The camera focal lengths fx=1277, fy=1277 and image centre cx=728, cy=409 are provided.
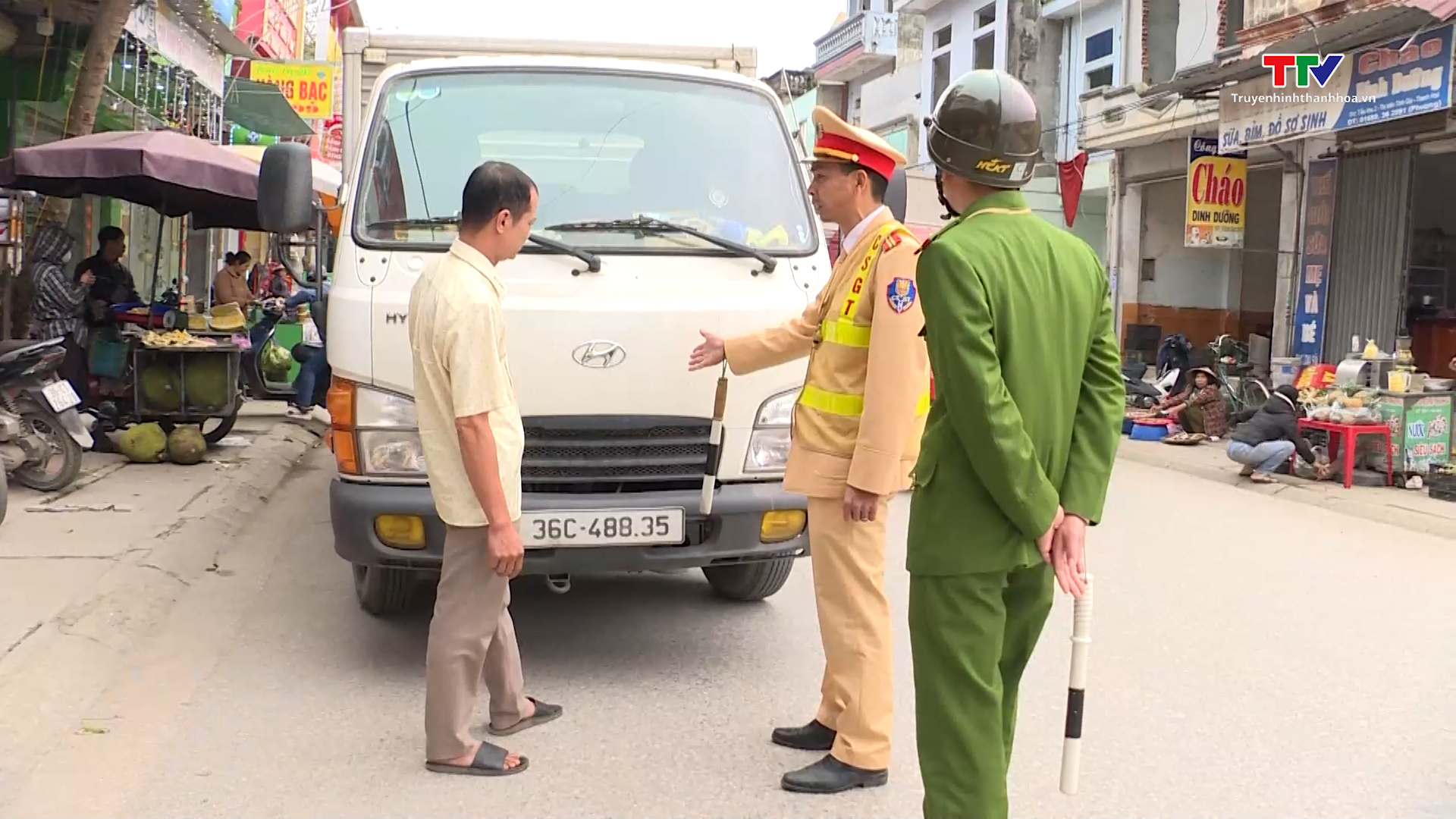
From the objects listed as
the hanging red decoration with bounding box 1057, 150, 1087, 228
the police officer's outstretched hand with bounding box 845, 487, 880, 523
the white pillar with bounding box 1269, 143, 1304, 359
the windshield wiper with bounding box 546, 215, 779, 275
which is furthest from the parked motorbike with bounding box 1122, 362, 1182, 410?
the police officer's outstretched hand with bounding box 845, 487, 880, 523

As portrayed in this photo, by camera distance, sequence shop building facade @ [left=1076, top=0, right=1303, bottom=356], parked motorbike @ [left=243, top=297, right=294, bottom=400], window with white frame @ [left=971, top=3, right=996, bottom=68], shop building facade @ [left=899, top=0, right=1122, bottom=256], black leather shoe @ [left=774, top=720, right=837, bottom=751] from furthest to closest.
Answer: window with white frame @ [left=971, top=3, right=996, bottom=68]
shop building facade @ [left=899, top=0, right=1122, bottom=256]
shop building facade @ [left=1076, top=0, right=1303, bottom=356]
parked motorbike @ [left=243, top=297, right=294, bottom=400]
black leather shoe @ [left=774, top=720, right=837, bottom=751]

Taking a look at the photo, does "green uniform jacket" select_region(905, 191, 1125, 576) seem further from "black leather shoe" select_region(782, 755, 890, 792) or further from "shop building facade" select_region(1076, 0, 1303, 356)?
"shop building facade" select_region(1076, 0, 1303, 356)

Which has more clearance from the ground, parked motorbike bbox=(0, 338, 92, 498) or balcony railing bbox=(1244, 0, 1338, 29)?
balcony railing bbox=(1244, 0, 1338, 29)

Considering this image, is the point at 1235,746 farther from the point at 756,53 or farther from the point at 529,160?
the point at 756,53

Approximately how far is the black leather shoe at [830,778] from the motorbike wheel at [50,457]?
5.90 meters

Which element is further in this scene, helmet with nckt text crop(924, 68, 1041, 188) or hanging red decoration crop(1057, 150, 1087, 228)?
hanging red decoration crop(1057, 150, 1087, 228)

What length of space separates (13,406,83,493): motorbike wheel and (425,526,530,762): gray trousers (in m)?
5.10

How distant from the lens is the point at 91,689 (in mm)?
4488

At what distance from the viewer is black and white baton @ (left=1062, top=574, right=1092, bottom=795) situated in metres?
2.54

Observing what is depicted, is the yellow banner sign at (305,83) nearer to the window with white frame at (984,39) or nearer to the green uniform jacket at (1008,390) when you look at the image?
the window with white frame at (984,39)

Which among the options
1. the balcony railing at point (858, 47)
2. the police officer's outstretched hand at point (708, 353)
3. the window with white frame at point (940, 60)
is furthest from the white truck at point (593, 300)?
the balcony railing at point (858, 47)

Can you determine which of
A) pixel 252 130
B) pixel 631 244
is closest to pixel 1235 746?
pixel 631 244

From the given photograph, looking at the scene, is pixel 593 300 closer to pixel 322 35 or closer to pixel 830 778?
pixel 830 778

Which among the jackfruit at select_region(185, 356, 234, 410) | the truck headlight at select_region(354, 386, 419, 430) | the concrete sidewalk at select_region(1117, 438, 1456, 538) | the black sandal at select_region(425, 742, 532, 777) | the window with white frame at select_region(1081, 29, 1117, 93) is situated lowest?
the concrete sidewalk at select_region(1117, 438, 1456, 538)
